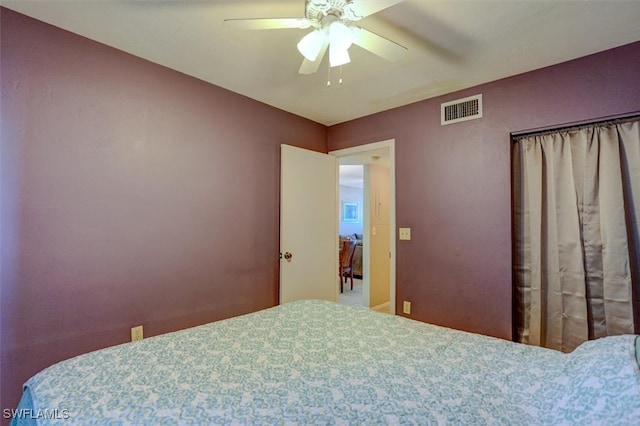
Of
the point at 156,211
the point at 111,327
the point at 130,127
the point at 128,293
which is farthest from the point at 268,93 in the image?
the point at 111,327

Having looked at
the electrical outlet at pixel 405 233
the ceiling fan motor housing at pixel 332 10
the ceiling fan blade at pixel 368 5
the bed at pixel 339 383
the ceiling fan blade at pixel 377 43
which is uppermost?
the ceiling fan motor housing at pixel 332 10

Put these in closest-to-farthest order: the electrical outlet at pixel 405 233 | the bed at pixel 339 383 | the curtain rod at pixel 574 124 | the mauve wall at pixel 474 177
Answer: the bed at pixel 339 383, the curtain rod at pixel 574 124, the mauve wall at pixel 474 177, the electrical outlet at pixel 405 233

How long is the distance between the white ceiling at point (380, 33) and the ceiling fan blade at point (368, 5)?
1.09ft

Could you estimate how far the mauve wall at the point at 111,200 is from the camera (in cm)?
173

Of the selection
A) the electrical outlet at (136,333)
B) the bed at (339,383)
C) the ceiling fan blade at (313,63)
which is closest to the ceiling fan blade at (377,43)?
the ceiling fan blade at (313,63)

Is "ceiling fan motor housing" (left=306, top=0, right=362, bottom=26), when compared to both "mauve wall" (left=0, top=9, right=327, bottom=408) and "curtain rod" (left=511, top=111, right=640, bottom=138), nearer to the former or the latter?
"mauve wall" (left=0, top=9, right=327, bottom=408)

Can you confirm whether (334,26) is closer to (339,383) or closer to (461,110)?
(339,383)

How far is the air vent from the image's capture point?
2.60 metres

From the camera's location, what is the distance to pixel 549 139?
2.37m

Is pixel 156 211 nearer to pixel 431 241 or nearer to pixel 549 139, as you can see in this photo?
pixel 431 241

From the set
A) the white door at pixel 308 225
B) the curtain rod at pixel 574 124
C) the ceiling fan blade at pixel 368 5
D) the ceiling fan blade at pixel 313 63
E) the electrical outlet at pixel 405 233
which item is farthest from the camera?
the white door at pixel 308 225

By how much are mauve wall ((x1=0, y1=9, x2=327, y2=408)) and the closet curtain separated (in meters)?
2.24

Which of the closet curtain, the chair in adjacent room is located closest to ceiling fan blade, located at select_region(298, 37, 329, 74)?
the closet curtain

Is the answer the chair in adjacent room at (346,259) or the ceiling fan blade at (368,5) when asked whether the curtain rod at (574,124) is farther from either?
the chair in adjacent room at (346,259)
